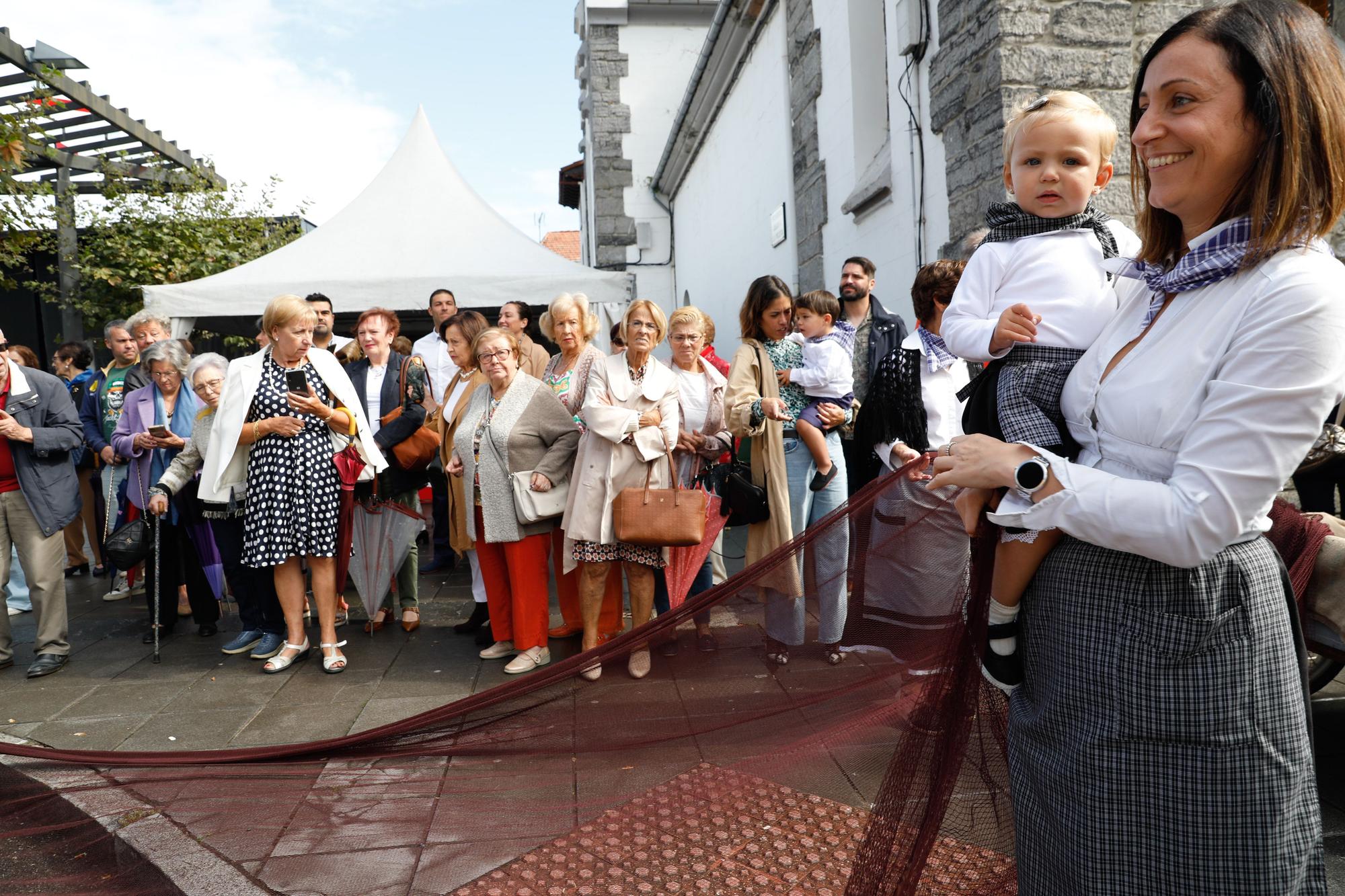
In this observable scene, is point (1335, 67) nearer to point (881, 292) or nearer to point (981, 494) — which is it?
point (981, 494)

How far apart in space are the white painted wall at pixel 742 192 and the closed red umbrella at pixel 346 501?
5.97 m

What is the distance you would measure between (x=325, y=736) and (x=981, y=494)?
334cm

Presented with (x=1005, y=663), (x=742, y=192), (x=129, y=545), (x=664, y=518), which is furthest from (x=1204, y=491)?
(x=742, y=192)

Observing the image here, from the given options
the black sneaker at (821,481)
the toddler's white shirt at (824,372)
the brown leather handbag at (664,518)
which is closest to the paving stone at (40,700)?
the brown leather handbag at (664,518)

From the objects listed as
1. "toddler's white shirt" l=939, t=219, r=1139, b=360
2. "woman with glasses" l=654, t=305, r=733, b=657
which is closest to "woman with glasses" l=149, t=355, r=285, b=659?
"woman with glasses" l=654, t=305, r=733, b=657

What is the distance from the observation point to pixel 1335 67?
121cm

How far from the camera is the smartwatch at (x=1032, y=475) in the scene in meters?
1.31

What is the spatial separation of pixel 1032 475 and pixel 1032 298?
512mm

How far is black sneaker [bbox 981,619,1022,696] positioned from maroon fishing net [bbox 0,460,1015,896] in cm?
16

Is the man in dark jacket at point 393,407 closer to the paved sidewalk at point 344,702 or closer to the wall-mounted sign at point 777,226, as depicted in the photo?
the paved sidewalk at point 344,702

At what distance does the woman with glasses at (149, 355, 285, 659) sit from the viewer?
17.4 ft

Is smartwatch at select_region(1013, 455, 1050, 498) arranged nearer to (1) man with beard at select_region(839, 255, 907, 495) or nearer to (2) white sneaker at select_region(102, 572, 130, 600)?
(1) man with beard at select_region(839, 255, 907, 495)

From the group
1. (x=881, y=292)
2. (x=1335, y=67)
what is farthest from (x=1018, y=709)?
(x=881, y=292)

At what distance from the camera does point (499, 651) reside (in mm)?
5199
